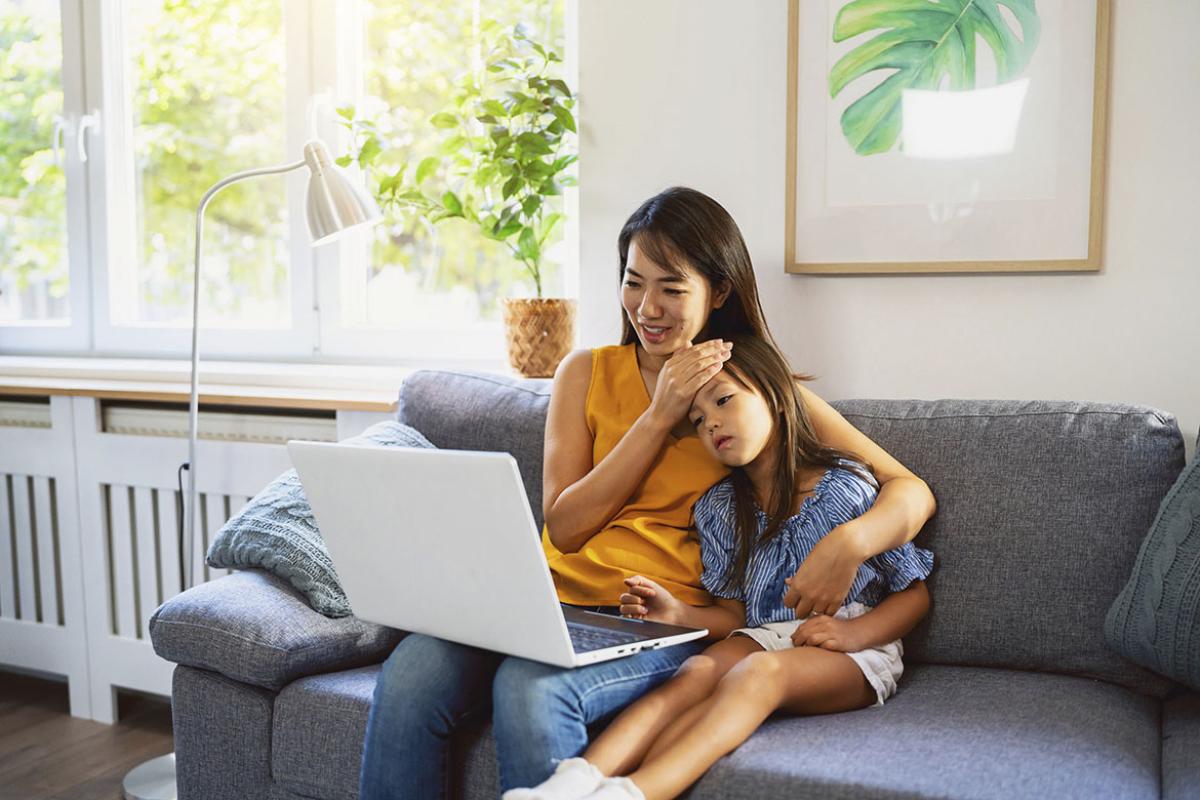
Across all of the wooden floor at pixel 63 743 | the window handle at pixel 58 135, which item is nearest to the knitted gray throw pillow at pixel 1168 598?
the wooden floor at pixel 63 743

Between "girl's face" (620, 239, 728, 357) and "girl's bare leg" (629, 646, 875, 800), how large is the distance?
1.62ft

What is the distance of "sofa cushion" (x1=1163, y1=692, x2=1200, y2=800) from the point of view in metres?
1.28

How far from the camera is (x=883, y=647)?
5.24 ft

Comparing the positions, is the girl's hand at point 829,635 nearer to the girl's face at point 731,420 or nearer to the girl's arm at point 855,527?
the girl's arm at point 855,527

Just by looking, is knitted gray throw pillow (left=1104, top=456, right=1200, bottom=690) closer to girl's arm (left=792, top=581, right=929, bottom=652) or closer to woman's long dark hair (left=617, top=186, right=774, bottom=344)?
girl's arm (left=792, top=581, right=929, bottom=652)

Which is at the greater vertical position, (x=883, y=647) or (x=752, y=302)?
(x=752, y=302)

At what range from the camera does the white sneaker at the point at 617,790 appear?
→ 1230 mm

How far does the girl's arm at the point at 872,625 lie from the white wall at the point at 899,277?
51 centimetres

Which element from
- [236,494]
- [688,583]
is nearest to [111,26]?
[236,494]

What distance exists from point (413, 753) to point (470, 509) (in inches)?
14.8

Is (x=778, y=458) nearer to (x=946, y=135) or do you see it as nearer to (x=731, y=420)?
(x=731, y=420)

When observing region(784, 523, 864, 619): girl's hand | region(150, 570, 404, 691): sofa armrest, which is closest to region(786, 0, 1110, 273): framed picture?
region(784, 523, 864, 619): girl's hand

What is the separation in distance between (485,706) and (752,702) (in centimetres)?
36

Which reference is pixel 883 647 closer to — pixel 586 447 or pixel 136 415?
pixel 586 447
